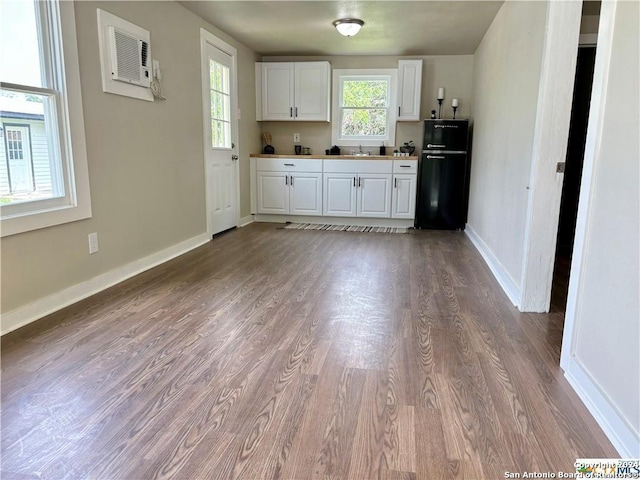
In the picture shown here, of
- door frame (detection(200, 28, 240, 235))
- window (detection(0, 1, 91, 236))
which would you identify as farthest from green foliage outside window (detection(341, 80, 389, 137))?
window (detection(0, 1, 91, 236))

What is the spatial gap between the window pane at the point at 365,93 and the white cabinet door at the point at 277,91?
2.61ft

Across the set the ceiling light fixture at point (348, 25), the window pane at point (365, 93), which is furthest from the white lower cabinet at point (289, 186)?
the ceiling light fixture at point (348, 25)

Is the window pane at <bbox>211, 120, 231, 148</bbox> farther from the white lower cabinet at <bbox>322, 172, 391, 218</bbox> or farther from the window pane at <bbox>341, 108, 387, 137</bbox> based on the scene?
the window pane at <bbox>341, 108, 387, 137</bbox>

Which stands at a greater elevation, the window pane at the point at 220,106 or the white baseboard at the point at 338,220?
the window pane at the point at 220,106

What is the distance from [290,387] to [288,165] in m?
4.38

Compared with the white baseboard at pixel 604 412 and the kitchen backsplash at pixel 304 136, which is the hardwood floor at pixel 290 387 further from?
the kitchen backsplash at pixel 304 136

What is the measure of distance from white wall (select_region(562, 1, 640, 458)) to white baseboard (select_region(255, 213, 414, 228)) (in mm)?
4004

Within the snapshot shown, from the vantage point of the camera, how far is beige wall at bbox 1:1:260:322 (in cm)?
257

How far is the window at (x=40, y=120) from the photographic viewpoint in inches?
92.9

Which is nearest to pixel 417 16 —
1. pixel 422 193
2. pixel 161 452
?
pixel 422 193

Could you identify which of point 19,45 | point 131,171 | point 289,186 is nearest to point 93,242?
point 131,171

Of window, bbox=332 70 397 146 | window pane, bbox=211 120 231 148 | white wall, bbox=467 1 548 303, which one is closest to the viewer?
white wall, bbox=467 1 548 303

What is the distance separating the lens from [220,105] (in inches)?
196

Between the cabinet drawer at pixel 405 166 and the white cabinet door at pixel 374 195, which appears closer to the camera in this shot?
the cabinet drawer at pixel 405 166
